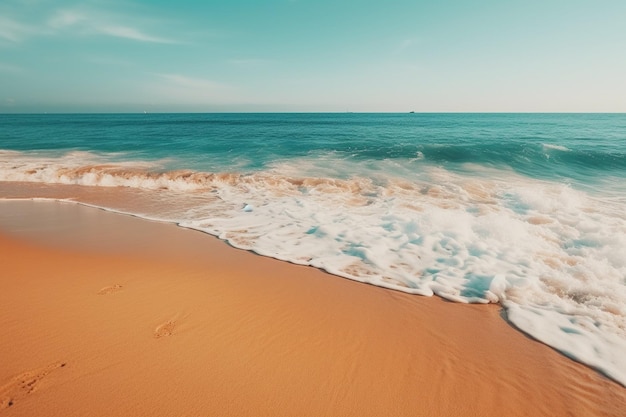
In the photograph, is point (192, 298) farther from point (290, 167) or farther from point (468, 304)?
point (290, 167)

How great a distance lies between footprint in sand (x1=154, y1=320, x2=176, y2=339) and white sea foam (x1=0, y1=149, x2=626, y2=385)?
7.15 ft

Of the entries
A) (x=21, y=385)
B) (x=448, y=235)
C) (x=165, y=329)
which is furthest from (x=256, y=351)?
(x=448, y=235)

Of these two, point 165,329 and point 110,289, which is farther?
point 110,289

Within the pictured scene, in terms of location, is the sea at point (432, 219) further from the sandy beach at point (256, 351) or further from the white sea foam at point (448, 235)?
the sandy beach at point (256, 351)

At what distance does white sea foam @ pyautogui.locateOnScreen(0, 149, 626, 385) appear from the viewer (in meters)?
3.79

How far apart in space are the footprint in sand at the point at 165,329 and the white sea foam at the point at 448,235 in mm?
2180

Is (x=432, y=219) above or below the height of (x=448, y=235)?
above

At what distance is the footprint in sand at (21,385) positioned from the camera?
230 cm

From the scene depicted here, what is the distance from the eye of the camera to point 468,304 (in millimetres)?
3969

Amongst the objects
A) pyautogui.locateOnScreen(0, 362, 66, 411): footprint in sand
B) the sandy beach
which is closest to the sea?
the sandy beach

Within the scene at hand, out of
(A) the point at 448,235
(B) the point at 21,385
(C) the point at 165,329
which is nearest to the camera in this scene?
(B) the point at 21,385

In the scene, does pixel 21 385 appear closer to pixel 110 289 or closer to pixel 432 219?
pixel 110 289

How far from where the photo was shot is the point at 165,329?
316cm

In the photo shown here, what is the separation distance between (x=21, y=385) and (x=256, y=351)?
181 cm
